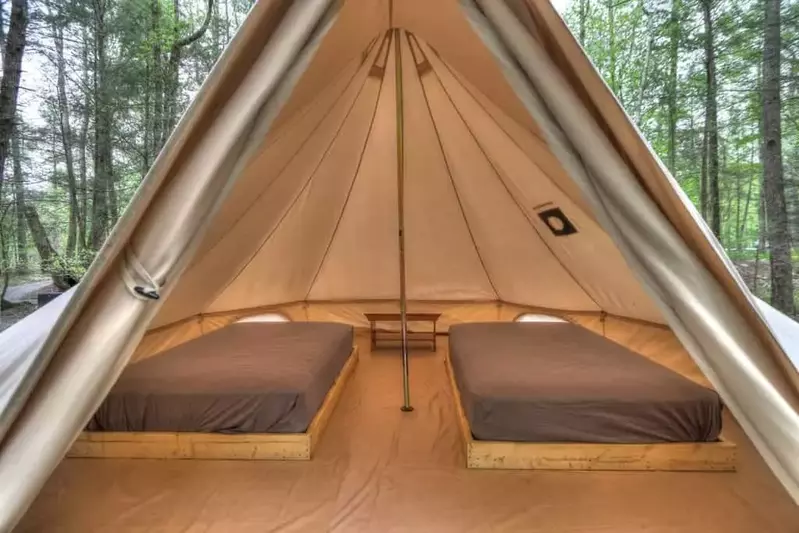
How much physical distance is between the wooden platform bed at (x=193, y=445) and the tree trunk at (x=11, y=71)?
158 inches

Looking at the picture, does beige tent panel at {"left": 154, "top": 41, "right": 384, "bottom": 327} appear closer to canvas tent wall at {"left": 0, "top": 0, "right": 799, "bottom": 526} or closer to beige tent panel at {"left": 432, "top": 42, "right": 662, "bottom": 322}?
canvas tent wall at {"left": 0, "top": 0, "right": 799, "bottom": 526}

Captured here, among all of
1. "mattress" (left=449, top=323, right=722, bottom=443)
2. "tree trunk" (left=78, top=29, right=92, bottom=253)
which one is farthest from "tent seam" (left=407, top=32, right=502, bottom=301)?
"tree trunk" (left=78, top=29, right=92, bottom=253)

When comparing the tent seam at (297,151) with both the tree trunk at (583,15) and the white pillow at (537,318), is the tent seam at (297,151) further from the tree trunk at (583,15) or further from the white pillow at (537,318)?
the tree trunk at (583,15)

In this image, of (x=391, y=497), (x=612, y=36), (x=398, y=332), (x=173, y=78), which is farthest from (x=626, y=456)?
(x=612, y=36)

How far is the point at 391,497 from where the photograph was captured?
223 cm

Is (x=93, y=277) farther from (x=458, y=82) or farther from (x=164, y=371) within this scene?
(x=458, y=82)

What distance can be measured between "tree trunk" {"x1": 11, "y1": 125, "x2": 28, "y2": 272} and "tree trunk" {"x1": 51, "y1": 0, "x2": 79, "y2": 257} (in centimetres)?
46

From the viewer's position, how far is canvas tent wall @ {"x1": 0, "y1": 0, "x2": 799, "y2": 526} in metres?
1.41

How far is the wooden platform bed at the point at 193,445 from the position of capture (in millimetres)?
2629

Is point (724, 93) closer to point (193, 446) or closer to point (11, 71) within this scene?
point (193, 446)

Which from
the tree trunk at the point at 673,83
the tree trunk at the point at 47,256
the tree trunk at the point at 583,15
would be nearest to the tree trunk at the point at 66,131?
the tree trunk at the point at 47,256

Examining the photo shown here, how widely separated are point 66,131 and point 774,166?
8557 mm

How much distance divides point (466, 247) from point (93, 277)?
4.08 meters

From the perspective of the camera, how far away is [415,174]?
4.50 meters
